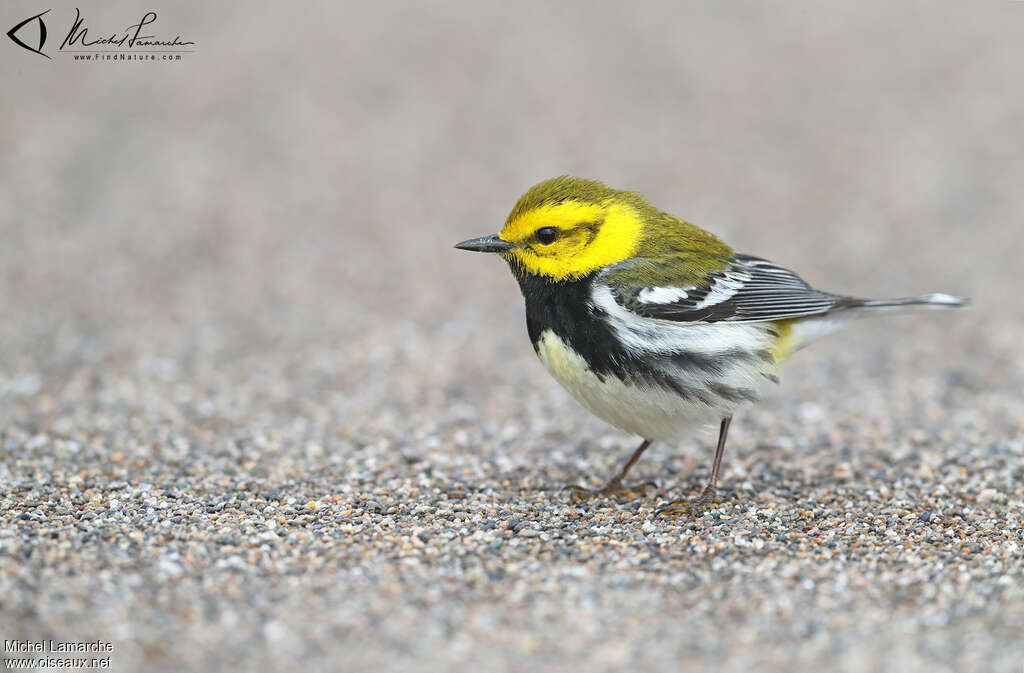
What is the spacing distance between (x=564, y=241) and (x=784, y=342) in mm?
→ 1424

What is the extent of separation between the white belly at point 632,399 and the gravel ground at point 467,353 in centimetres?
49

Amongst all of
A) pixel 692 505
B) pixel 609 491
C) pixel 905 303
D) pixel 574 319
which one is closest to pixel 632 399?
pixel 574 319

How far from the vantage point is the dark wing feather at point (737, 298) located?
5.23 m

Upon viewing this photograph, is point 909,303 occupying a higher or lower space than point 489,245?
higher

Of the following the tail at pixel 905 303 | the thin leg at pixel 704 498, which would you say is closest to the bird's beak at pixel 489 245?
the thin leg at pixel 704 498

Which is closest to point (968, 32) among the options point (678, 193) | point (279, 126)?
point (678, 193)

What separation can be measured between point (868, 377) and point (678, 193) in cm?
340

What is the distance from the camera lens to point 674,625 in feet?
13.2

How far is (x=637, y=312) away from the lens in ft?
17.0

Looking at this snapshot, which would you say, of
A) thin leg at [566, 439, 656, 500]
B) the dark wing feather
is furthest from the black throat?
thin leg at [566, 439, 656, 500]

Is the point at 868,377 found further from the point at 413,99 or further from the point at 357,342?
the point at 413,99

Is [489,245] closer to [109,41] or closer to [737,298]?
[737,298]

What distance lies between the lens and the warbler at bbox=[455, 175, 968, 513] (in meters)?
5.14

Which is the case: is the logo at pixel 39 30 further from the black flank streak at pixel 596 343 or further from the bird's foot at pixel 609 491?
the bird's foot at pixel 609 491
